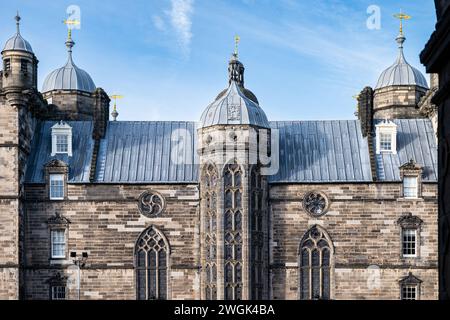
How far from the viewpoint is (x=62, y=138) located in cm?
4350

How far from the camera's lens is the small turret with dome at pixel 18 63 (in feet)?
137

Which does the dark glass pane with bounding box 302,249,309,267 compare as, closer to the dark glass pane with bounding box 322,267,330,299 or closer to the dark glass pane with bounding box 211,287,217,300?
the dark glass pane with bounding box 322,267,330,299

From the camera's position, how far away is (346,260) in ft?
134

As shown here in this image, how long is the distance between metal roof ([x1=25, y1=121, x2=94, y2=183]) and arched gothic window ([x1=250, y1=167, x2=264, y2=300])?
8.50 meters

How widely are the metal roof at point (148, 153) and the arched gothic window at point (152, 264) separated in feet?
9.58

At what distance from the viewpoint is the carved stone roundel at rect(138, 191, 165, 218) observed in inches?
1624

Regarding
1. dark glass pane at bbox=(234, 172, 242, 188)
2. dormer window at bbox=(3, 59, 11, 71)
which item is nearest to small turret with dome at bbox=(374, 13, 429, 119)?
dark glass pane at bbox=(234, 172, 242, 188)

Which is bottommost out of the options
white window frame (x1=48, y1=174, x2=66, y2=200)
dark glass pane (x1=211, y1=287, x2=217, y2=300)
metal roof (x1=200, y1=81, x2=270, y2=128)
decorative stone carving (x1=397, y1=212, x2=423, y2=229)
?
dark glass pane (x1=211, y1=287, x2=217, y2=300)

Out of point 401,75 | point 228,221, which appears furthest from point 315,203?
point 401,75

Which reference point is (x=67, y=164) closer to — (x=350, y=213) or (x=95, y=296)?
(x=95, y=296)

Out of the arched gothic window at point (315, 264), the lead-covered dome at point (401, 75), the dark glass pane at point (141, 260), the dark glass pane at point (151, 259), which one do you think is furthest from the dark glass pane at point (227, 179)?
the lead-covered dome at point (401, 75)

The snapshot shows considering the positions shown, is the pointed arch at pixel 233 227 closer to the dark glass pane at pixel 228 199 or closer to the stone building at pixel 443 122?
the dark glass pane at pixel 228 199

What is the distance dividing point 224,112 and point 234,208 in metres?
4.72
